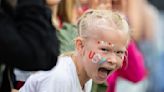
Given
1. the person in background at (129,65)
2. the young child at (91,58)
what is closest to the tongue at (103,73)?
the young child at (91,58)

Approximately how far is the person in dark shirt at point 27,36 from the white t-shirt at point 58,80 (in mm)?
893

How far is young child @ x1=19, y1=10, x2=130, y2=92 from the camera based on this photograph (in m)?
3.30

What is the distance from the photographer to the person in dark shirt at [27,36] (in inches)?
88.2

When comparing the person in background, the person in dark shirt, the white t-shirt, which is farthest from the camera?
the person in background

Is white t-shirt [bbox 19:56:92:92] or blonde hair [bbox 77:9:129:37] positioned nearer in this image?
white t-shirt [bbox 19:56:92:92]

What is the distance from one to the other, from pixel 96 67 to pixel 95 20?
0.79ft

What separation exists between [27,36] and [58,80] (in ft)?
3.30

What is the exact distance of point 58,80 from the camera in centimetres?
327

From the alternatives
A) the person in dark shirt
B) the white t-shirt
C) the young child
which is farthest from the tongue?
the person in dark shirt

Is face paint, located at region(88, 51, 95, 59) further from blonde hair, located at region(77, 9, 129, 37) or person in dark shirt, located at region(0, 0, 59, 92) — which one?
person in dark shirt, located at region(0, 0, 59, 92)

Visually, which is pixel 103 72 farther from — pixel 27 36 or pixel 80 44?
pixel 27 36

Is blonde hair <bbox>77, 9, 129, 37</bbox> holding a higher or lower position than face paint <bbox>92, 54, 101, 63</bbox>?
higher

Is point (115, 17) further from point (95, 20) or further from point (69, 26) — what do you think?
point (69, 26)

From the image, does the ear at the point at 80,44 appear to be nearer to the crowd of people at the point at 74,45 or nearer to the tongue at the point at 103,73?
the crowd of people at the point at 74,45
